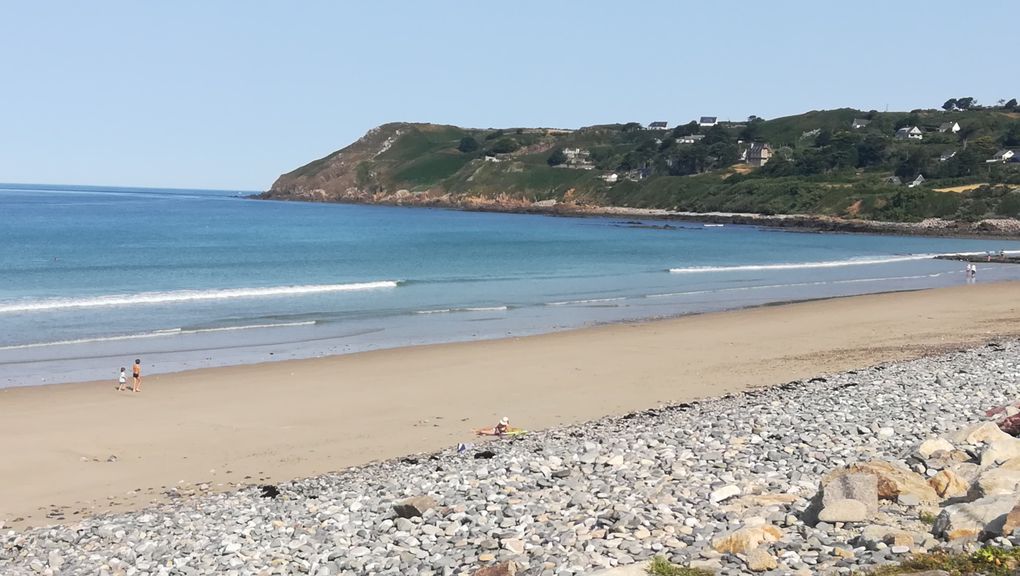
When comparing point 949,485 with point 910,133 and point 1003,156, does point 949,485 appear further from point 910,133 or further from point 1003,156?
point 910,133

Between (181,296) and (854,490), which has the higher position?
(854,490)

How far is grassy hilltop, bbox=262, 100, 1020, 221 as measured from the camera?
11206cm

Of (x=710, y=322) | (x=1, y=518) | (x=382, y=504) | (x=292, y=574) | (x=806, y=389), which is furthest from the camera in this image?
(x=710, y=322)

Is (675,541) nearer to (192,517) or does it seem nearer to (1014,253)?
(192,517)

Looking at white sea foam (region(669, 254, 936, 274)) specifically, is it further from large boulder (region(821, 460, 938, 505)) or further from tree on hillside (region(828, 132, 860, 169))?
tree on hillside (region(828, 132, 860, 169))

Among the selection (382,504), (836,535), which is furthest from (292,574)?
(836,535)

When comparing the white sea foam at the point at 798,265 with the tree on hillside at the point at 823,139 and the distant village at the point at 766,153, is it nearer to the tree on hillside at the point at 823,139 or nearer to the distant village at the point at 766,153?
the distant village at the point at 766,153

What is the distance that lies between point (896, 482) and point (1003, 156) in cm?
13695

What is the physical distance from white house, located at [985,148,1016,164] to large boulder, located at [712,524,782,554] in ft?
436

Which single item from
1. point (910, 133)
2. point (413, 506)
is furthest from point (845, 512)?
point (910, 133)

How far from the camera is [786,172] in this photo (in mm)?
140625

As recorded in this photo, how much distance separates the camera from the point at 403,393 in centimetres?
2012

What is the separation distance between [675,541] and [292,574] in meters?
3.38

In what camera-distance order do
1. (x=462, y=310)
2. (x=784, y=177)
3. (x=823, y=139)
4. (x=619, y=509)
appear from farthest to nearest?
1. (x=823, y=139)
2. (x=784, y=177)
3. (x=462, y=310)
4. (x=619, y=509)
